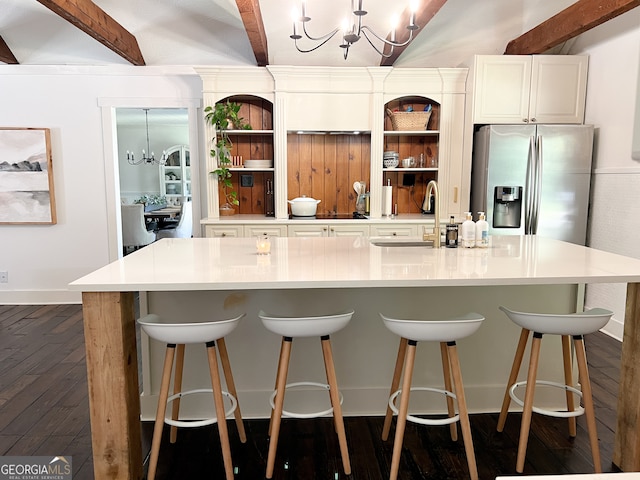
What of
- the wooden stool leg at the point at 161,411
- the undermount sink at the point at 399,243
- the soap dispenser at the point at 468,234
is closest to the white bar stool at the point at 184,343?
the wooden stool leg at the point at 161,411

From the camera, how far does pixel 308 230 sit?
4.34m

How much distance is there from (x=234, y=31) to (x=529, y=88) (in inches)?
107

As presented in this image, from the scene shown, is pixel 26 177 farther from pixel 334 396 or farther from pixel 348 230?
pixel 334 396

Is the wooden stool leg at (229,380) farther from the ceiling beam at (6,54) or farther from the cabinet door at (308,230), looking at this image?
the ceiling beam at (6,54)

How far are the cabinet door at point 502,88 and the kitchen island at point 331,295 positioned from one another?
5.54 feet

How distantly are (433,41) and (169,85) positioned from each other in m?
2.57

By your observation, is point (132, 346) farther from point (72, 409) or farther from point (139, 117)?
point (139, 117)

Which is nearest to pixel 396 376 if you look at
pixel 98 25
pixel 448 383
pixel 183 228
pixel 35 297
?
pixel 448 383

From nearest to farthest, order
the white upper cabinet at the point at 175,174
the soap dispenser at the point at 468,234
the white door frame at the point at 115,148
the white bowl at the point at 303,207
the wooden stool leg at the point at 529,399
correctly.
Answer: the wooden stool leg at the point at 529,399
the soap dispenser at the point at 468,234
the white bowl at the point at 303,207
the white door frame at the point at 115,148
the white upper cabinet at the point at 175,174

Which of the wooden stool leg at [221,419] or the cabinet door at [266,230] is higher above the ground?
the cabinet door at [266,230]

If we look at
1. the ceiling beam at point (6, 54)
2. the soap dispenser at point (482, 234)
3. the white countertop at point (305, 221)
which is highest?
the ceiling beam at point (6, 54)

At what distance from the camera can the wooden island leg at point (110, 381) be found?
72.9 inches

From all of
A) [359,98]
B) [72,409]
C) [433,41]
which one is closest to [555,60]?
[433,41]

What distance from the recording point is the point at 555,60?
13.8 ft
